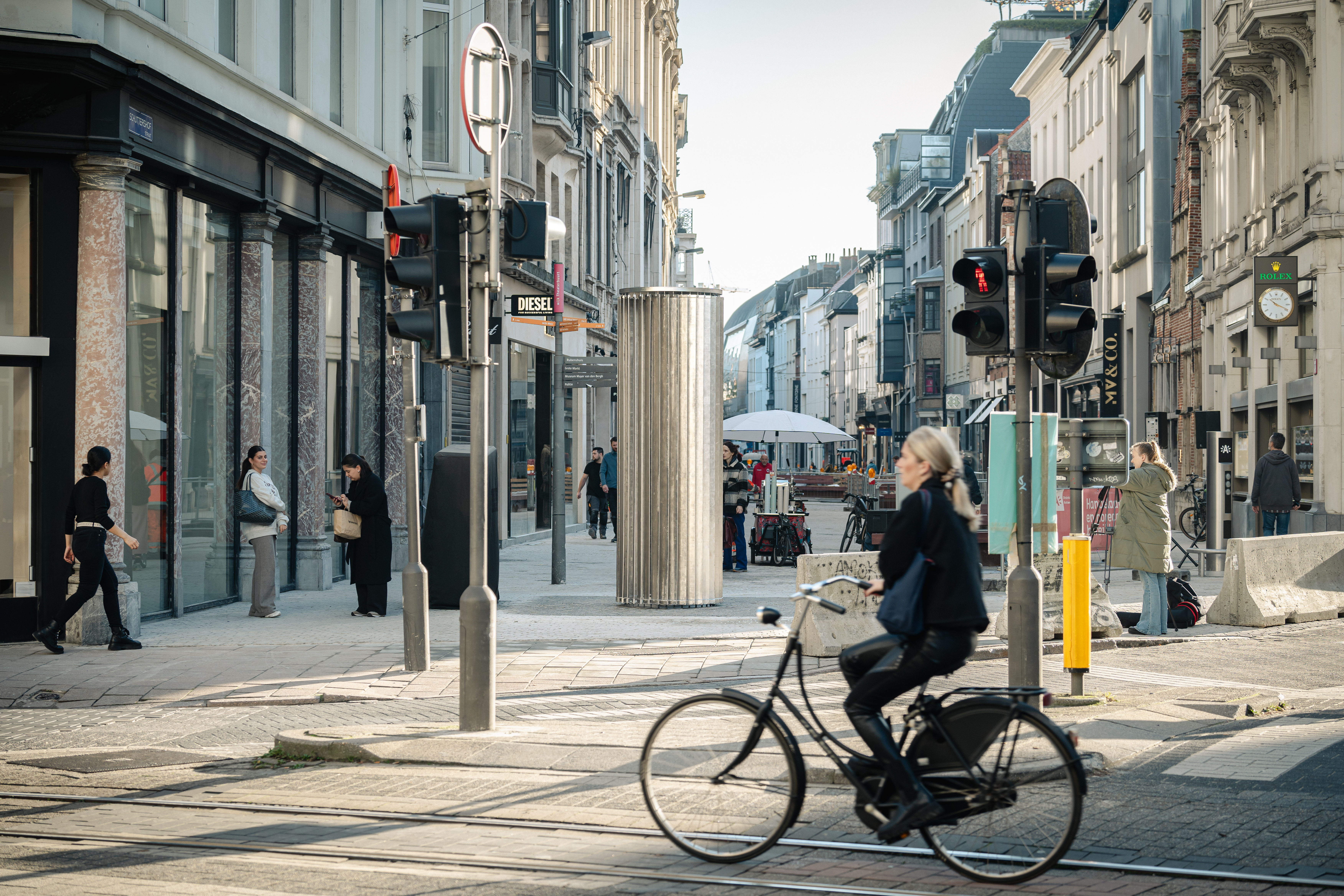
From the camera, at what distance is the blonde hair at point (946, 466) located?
5.89m

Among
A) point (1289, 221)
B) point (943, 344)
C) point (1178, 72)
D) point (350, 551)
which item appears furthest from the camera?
point (943, 344)

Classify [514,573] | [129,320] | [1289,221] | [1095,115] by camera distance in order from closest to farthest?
1. [129,320]
2. [514,573]
3. [1289,221]
4. [1095,115]

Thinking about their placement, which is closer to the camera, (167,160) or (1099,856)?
(1099,856)

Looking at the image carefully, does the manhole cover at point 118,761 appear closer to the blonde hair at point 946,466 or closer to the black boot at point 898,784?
the black boot at point 898,784

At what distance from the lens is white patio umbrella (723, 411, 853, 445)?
95.3 ft

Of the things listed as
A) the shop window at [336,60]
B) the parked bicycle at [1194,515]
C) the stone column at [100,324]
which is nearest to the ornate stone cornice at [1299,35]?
the parked bicycle at [1194,515]

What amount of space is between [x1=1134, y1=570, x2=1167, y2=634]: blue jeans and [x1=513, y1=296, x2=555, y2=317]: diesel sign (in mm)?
6125

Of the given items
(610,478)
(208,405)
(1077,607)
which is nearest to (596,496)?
(610,478)

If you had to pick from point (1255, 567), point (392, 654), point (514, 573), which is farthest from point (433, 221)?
point (514, 573)

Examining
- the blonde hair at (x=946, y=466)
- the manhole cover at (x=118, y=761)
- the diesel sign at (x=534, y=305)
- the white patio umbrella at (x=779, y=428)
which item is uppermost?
the diesel sign at (x=534, y=305)

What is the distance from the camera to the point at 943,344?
83312mm

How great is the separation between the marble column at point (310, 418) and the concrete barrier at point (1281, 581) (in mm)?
10309

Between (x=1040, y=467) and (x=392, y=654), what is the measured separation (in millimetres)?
5632

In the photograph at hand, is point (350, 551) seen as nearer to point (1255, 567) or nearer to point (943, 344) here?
point (1255, 567)
